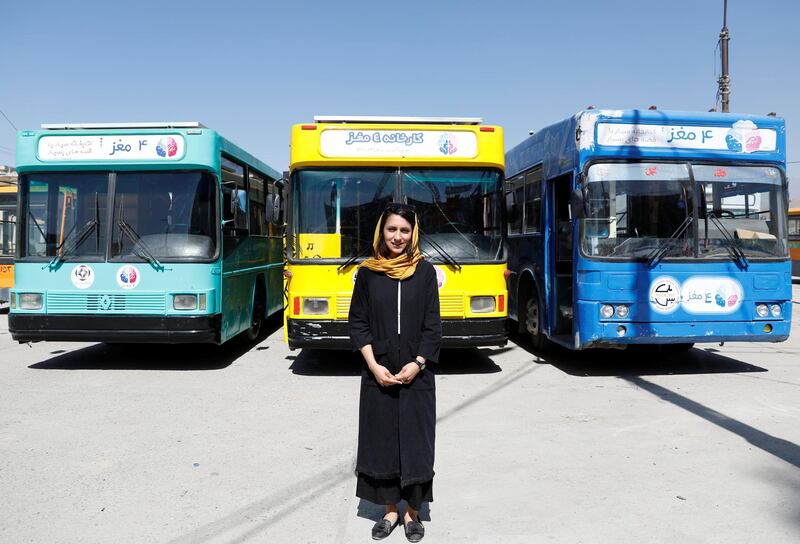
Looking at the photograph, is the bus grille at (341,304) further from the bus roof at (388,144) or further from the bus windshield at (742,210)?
the bus windshield at (742,210)

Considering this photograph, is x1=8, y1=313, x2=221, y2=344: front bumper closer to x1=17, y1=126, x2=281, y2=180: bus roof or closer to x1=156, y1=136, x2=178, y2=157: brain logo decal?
x1=17, y1=126, x2=281, y2=180: bus roof

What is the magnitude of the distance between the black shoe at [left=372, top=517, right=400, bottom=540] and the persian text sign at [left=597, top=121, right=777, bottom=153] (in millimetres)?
5444

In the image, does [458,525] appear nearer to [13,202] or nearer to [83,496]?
[83,496]

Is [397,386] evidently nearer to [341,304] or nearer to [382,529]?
[382,529]

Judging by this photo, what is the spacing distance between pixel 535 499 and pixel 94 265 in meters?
6.19

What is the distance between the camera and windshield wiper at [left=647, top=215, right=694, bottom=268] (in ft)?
24.9

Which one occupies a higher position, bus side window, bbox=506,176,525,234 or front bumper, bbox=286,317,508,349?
bus side window, bbox=506,176,525,234

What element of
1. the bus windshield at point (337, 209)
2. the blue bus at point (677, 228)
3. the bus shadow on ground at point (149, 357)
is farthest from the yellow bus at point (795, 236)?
the bus windshield at point (337, 209)

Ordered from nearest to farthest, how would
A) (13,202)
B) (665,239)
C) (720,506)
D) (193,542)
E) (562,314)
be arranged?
(193,542) → (720,506) → (665,239) → (562,314) → (13,202)

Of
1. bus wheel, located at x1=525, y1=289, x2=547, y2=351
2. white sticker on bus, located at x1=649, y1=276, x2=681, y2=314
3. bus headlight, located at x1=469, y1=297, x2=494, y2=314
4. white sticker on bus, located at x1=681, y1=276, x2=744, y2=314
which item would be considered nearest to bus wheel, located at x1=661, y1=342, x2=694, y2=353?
bus wheel, located at x1=525, y1=289, x2=547, y2=351

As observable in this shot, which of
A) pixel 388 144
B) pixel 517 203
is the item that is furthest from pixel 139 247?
pixel 517 203

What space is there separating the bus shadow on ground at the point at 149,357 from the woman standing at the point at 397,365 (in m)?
5.70

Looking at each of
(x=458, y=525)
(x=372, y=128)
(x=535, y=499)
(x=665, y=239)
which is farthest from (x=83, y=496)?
(x=665, y=239)

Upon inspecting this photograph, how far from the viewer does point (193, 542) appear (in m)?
3.49
